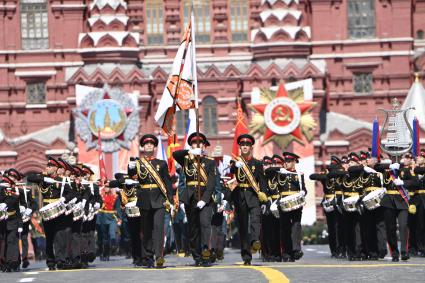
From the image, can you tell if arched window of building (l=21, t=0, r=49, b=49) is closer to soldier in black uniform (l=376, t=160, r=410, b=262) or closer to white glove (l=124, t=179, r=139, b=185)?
white glove (l=124, t=179, r=139, b=185)

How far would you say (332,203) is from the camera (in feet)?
115

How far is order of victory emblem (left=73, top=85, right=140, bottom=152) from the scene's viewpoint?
209ft

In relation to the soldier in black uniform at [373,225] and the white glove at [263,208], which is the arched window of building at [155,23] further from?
the soldier in black uniform at [373,225]

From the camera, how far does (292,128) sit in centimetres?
6312

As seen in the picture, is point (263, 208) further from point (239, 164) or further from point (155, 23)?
point (155, 23)

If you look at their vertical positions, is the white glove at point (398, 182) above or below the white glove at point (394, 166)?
below

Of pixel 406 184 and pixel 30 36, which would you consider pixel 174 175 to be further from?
pixel 30 36

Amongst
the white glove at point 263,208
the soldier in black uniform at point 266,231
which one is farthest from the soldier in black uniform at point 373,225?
the white glove at point 263,208

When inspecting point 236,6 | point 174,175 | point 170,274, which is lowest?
point 170,274

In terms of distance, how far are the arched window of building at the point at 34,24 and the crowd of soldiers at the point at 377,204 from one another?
34.5m

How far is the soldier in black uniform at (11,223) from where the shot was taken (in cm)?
3294

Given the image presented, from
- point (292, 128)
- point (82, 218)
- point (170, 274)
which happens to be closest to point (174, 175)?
point (82, 218)

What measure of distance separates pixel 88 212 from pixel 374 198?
6666mm

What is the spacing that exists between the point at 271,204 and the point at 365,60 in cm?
3489
